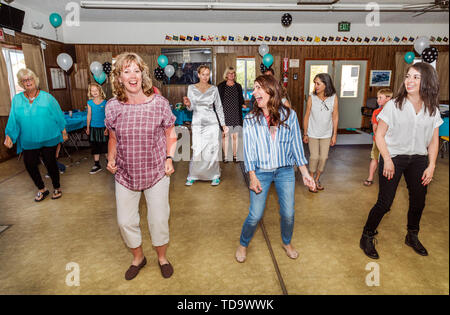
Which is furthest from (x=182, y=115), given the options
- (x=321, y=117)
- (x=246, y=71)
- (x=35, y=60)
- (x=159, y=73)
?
(x=321, y=117)

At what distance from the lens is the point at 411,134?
223cm

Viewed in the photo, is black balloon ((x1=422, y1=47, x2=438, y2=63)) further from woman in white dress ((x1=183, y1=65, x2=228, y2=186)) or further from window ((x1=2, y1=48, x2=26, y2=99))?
window ((x1=2, y1=48, x2=26, y2=99))

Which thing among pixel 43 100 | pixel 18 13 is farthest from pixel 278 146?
pixel 18 13

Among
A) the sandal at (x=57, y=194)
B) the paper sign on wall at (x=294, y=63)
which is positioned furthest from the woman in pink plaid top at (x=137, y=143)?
the paper sign on wall at (x=294, y=63)

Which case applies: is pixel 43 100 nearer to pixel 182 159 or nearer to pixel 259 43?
pixel 182 159

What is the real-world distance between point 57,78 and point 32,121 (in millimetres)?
5893

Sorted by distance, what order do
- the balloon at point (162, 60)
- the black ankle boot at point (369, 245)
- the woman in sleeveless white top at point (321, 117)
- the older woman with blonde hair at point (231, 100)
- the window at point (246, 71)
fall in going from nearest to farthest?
the black ankle boot at point (369, 245), the woman in sleeveless white top at point (321, 117), the older woman with blonde hair at point (231, 100), the balloon at point (162, 60), the window at point (246, 71)

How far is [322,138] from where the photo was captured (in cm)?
379

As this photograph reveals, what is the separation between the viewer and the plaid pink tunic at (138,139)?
1902 millimetres

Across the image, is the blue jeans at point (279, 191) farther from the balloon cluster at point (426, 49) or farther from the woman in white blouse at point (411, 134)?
the balloon cluster at point (426, 49)

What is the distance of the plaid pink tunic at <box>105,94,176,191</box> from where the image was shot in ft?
6.24

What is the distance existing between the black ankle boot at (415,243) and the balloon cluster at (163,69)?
7527 mm

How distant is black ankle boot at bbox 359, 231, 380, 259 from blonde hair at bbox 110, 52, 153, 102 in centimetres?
220
